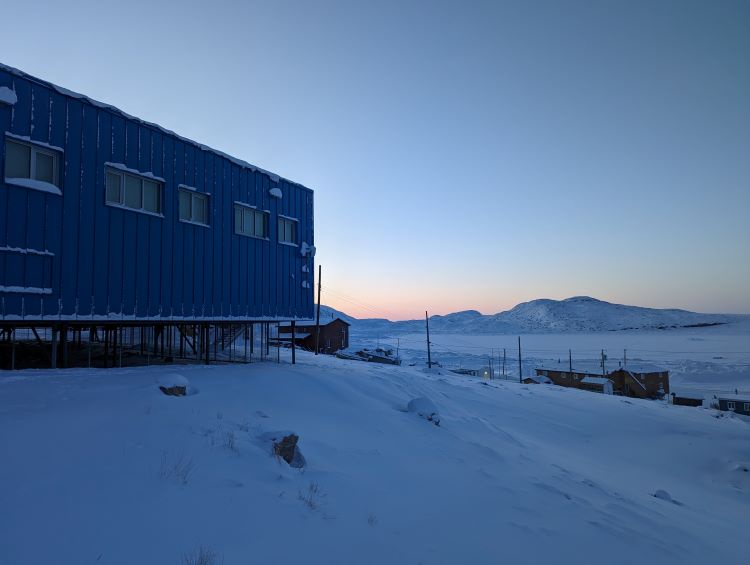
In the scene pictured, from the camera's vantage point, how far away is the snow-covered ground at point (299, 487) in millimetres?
4367

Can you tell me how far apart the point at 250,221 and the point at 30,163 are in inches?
267

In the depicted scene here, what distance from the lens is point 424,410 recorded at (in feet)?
37.7

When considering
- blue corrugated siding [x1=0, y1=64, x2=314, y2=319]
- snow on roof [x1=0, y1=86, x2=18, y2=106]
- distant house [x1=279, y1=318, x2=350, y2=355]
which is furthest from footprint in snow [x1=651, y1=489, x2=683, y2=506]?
distant house [x1=279, y1=318, x2=350, y2=355]

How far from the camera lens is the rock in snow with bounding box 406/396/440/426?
37.1 feet

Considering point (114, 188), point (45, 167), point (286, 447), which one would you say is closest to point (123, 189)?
point (114, 188)

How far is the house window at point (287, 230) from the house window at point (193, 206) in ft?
11.2

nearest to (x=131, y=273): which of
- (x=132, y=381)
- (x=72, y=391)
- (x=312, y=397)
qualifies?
(x=132, y=381)

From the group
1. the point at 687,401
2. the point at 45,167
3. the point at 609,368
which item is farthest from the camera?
the point at 609,368

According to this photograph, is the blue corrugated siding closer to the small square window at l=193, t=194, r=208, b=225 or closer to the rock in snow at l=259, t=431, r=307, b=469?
the small square window at l=193, t=194, r=208, b=225

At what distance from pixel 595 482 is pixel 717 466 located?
837 cm

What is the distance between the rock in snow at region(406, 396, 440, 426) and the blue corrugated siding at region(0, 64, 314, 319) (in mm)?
6962

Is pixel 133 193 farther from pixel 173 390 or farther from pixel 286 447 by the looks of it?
pixel 286 447

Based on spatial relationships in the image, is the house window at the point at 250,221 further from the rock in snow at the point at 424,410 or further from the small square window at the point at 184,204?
the rock in snow at the point at 424,410

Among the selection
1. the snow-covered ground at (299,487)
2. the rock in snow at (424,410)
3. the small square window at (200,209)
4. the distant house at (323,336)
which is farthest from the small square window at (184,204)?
the distant house at (323,336)
